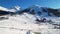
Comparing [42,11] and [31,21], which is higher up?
[42,11]

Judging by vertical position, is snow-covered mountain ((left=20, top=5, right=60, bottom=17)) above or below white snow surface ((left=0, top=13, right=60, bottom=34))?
above

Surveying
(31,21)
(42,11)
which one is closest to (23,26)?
(31,21)

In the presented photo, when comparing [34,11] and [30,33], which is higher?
[34,11]

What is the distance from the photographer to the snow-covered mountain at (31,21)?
1381mm

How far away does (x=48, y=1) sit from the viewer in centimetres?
143

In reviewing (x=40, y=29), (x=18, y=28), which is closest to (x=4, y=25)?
(x=18, y=28)

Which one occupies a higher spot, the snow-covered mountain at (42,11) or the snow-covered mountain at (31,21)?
the snow-covered mountain at (42,11)

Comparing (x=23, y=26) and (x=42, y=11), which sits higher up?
(x=42, y=11)

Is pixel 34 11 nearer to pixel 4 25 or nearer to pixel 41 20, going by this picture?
pixel 41 20

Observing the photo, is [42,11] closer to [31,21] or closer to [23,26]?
[31,21]

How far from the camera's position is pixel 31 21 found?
1.41m

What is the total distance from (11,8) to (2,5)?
0.11 meters

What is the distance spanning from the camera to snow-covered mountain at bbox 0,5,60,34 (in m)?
1.38

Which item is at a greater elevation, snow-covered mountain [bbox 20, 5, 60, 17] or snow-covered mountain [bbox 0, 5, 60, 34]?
snow-covered mountain [bbox 20, 5, 60, 17]
